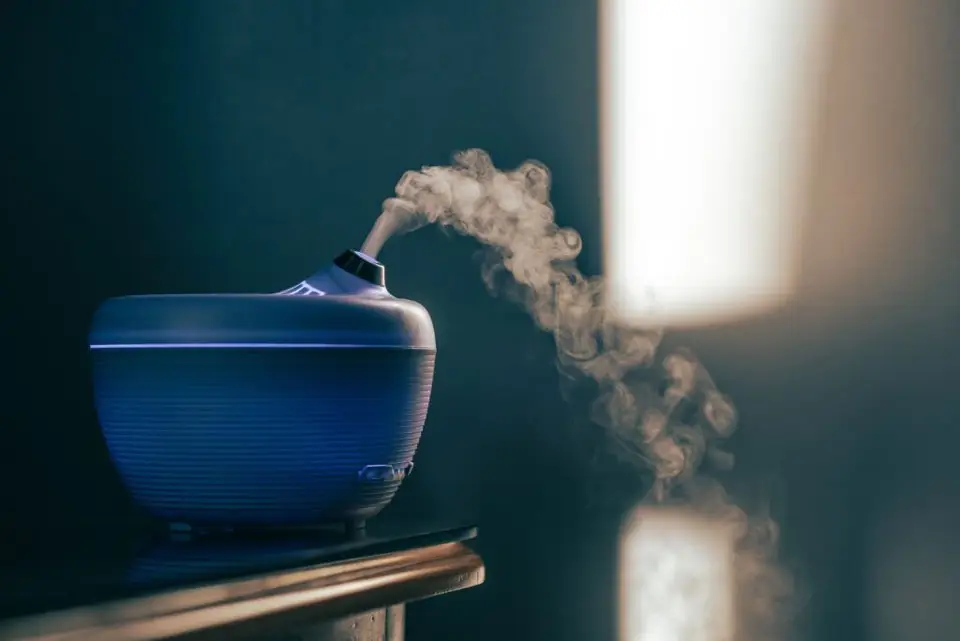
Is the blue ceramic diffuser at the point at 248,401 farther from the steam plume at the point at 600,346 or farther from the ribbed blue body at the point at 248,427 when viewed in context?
the steam plume at the point at 600,346

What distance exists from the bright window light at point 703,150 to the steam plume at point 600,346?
0.15 feet

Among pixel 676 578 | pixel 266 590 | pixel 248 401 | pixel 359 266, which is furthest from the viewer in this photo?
pixel 676 578

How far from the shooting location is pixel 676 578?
1381mm

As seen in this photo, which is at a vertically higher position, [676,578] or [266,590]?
A: [266,590]

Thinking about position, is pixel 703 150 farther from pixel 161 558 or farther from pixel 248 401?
pixel 161 558

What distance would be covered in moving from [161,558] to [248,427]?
13 cm

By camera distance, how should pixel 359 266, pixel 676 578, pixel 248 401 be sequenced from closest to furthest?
pixel 248 401 < pixel 359 266 < pixel 676 578

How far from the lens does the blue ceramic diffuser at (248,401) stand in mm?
979

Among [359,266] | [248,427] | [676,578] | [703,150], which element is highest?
[703,150]

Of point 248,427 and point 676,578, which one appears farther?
point 676,578

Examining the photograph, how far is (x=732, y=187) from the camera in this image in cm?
139

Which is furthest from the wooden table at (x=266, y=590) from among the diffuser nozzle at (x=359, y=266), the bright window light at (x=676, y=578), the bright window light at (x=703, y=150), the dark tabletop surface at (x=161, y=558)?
the bright window light at (x=703, y=150)

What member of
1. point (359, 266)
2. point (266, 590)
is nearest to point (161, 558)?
point (266, 590)

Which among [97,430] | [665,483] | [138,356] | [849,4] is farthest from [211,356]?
[849,4]
